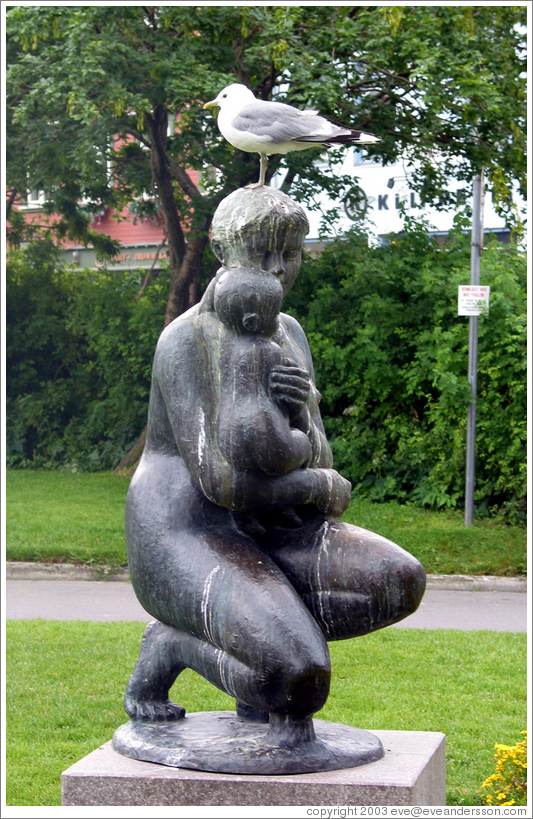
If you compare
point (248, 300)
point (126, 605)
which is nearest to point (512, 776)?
point (248, 300)

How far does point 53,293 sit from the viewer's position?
52.7 ft

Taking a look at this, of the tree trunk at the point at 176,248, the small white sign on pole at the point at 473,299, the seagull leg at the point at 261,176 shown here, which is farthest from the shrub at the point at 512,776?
the tree trunk at the point at 176,248

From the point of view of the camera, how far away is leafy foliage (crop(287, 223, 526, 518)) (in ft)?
34.4

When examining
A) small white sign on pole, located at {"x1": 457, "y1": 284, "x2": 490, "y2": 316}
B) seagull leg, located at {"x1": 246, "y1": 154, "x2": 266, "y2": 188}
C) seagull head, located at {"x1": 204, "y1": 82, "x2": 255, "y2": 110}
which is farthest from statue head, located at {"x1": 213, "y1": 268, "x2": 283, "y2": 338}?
small white sign on pole, located at {"x1": 457, "y1": 284, "x2": 490, "y2": 316}

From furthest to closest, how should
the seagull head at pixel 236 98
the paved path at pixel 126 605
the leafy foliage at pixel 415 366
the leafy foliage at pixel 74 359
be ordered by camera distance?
1. the leafy foliage at pixel 74 359
2. the leafy foliage at pixel 415 366
3. the paved path at pixel 126 605
4. the seagull head at pixel 236 98

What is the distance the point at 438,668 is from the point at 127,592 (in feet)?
11.0

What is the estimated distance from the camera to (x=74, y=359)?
1590 centimetres

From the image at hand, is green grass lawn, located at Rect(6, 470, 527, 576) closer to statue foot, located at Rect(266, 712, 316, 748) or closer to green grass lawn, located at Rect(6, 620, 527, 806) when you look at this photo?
green grass lawn, located at Rect(6, 620, 527, 806)

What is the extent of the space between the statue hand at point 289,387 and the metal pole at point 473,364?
23.9 feet

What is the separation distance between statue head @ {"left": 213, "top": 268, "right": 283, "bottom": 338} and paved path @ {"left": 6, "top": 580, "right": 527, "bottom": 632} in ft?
17.1

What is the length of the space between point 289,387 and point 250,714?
1161mm

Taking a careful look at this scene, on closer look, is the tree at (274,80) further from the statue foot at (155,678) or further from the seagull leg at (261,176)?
the statue foot at (155,678)

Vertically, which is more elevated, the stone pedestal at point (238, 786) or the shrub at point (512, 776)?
the stone pedestal at point (238, 786)

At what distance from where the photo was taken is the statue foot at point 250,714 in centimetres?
327
